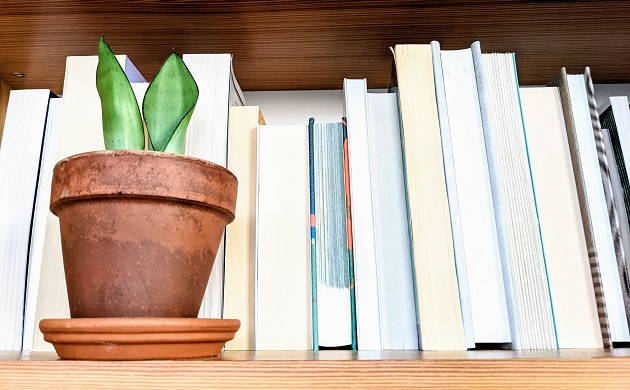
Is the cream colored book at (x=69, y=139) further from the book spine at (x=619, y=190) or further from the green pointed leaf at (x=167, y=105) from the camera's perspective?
the book spine at (x=619, y=190)

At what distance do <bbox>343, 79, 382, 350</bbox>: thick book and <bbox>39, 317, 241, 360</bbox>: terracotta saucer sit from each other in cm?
16

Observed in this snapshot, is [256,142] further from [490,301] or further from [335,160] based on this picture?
[490,301]

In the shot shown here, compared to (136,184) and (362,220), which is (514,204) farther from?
(136,184)

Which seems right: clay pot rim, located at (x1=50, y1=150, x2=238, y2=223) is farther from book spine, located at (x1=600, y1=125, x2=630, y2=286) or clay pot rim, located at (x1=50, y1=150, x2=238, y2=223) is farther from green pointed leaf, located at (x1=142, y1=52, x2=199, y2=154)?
book spine, located at (x1=600, y1=125, x2=630, y2=286)

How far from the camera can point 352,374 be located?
1.08ft

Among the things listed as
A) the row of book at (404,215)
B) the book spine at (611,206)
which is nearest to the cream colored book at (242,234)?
the row of book at (404,215)

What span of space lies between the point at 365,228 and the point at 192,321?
0.19m

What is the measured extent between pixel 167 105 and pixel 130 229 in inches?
5.1

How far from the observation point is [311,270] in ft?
1.64

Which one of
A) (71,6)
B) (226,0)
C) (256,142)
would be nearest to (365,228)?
(256,142)

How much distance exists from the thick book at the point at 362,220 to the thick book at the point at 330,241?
0.01m

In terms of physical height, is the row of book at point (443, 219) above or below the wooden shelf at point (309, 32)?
below

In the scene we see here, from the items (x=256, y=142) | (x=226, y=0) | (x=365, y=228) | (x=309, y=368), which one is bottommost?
(x=309, y=368)

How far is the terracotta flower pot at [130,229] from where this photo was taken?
0.40 metres
